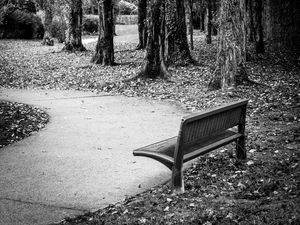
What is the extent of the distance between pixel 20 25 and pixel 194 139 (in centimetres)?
3436

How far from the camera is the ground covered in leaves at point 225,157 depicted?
4.52 metres

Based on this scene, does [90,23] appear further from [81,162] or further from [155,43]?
[81,162]

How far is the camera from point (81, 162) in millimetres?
6863

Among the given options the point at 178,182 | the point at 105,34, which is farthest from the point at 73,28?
the point at 178,182

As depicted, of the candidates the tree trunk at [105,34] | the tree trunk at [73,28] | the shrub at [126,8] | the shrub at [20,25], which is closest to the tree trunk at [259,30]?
the tree trunk at [105,34]

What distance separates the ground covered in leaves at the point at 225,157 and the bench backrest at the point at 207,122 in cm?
69

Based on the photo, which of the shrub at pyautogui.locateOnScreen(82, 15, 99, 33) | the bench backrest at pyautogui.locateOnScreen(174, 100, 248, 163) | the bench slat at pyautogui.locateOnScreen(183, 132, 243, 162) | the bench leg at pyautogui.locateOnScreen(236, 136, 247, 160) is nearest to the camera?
the bench backrest at pyautogui.locateOnScreen(174, 100, 248, 163)

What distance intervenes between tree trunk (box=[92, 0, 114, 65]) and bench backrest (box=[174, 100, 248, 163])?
14066 mm

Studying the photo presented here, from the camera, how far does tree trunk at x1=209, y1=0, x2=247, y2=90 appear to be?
1198 cm

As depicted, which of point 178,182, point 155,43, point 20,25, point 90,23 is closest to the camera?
point 178,182

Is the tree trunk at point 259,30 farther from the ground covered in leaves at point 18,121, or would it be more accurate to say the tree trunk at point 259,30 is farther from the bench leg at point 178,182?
the bench leg at point 178,182

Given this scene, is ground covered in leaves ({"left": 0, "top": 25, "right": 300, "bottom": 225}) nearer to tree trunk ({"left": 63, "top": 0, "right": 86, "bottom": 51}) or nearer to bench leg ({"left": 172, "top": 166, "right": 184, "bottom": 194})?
bench leg ({"left": 172, "top": 166, "right": 184, "bottom": 194})

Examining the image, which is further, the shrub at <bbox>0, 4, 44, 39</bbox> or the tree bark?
the shrub at <bbox>0, 4, 44, 39</bbox>

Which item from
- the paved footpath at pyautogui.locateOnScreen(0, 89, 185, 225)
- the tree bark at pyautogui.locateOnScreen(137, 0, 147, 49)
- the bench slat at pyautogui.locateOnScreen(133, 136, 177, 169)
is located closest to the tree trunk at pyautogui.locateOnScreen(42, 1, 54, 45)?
the tree bark at pyautogui.locateOnScreen(137, 0, 147, 49)
